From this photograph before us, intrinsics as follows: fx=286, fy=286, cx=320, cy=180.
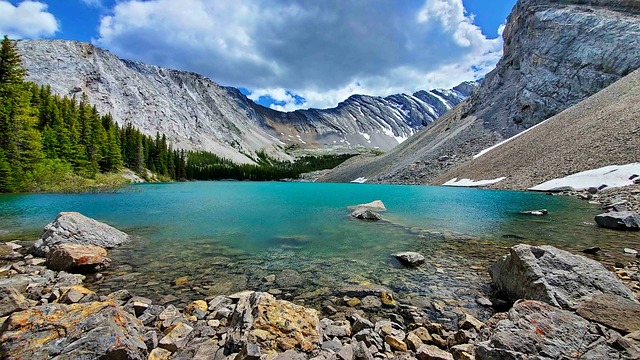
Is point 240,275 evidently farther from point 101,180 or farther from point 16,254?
point 101,180

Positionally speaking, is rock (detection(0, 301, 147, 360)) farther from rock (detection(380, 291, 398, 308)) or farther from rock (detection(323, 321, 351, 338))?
rock (detection(380, 291, 398, 308))

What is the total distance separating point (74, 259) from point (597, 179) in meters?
52.3

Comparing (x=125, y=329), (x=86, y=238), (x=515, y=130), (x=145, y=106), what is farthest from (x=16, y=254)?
(x=145, y=106)

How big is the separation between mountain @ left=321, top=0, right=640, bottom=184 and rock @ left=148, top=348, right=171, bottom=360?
84.6m

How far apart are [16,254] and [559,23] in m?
128

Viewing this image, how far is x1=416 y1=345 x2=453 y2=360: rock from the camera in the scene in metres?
5.39

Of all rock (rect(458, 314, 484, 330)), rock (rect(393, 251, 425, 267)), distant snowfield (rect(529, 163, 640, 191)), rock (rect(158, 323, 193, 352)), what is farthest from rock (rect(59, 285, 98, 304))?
distant snowfield (rect(529, 163, 640, 191))

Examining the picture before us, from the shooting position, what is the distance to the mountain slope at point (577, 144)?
41.3 m

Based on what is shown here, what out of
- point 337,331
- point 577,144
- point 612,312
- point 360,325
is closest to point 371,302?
point 360,325

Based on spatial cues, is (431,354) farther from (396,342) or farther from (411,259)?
(411,259)

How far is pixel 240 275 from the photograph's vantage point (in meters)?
11.1

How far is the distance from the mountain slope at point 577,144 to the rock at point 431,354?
48743mm

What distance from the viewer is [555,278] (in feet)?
23.7

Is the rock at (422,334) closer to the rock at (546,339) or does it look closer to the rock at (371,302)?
the rock at (546,339)
